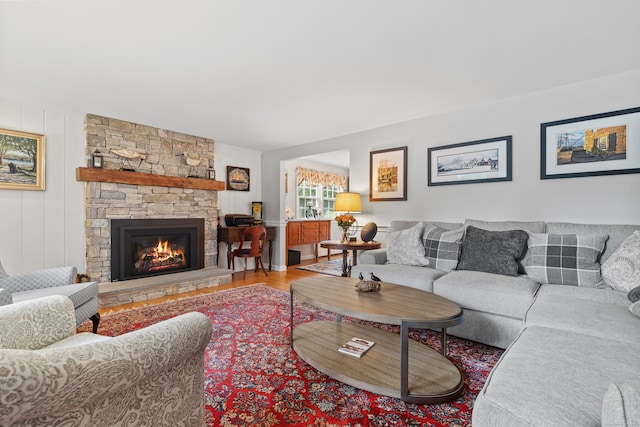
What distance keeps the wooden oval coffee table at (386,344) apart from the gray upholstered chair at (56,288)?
64.0 inches

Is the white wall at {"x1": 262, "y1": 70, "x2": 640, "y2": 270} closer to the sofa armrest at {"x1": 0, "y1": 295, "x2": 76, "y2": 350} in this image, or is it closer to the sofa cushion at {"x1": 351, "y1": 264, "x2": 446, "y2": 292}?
the sofa cushion at {"x1": 351, "y1": 264, "x2": 446, "y2": 292}

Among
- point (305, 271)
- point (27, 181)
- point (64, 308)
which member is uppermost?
point (27, 181)

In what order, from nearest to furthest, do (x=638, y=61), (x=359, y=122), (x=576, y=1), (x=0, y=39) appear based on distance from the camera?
(x=576, y=1) < (x=0, y=39) < (x=638, y=61) < (x=359, y=122)

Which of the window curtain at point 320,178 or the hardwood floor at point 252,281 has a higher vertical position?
the window curtain at point 320,178

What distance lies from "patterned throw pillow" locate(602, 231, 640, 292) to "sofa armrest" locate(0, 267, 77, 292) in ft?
13.8

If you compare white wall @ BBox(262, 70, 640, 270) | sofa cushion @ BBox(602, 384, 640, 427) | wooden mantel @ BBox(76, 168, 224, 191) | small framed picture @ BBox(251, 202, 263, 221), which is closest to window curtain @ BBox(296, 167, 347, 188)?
small framed picture @ BBox(251, 202, 263, 221)

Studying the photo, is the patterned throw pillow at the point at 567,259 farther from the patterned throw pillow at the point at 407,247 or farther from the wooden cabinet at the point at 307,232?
the wooden cabinet at the point at 307,232

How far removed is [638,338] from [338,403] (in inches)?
57.8

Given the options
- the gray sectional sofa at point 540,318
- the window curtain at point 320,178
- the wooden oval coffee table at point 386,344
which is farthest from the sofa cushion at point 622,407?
the window curtain at point 320,178

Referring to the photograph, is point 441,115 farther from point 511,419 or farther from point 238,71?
point 511,419

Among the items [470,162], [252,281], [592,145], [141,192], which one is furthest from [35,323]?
[592,145]

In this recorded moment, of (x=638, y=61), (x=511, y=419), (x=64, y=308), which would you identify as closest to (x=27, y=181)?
(x=64, y=308)

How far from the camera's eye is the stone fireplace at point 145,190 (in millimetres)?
3701

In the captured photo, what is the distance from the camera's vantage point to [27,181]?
130 inches
